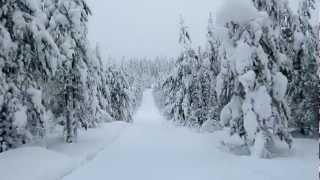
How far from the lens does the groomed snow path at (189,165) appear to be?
14.7 m

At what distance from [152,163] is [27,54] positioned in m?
6.22

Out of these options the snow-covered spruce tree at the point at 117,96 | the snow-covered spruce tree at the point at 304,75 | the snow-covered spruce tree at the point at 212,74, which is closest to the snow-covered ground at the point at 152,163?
the snow-covered spruce tree at the point at 304,75

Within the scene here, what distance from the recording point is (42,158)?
1616cm

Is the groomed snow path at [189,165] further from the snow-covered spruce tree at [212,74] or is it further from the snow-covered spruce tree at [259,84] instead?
the snow-covered spruce tree at [212,74]

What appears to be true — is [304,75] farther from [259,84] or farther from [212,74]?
[212,74]

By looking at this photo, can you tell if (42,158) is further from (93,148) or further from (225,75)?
(225,75)

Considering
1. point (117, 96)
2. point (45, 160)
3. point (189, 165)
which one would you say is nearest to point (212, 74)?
point (189, 165)

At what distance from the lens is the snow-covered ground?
14.5 metres

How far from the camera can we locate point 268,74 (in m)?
18.6

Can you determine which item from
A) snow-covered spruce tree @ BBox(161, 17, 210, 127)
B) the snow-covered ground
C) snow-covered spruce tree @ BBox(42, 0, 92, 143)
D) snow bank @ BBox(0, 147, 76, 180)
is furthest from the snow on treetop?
snow-covered spruce tree @ BBox(161, 17, 210, 127)

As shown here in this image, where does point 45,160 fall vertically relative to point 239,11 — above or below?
below

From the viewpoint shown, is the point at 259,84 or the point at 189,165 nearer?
the point at 189,165

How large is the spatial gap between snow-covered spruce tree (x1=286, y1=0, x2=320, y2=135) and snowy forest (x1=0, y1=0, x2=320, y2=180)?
5cm

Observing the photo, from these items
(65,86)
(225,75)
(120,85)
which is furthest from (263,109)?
(120,85)
